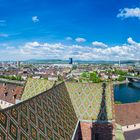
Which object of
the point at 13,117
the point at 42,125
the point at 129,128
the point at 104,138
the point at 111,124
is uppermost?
the point at 13,117

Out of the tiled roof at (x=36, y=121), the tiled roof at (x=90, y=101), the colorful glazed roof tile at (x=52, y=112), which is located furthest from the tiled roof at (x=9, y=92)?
the tiled roof at (x=36, y=121)

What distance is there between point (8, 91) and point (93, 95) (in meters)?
27.0

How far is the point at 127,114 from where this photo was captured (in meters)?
35.4

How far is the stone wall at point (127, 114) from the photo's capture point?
3447 centimetres

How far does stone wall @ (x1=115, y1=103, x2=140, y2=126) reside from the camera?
3447 cm

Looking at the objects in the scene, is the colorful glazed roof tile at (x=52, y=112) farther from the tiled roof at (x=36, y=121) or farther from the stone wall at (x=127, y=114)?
the stone wall at (x=127, y=114)

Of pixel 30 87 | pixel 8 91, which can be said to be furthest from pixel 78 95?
pixel 8 91

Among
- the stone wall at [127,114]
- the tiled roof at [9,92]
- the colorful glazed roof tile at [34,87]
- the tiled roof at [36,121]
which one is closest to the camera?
the tiled roof at [36,121]

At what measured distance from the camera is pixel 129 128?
34281 mm

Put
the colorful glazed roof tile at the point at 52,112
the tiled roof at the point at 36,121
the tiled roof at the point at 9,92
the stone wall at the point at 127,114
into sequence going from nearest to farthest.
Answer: the tiled roof at the point at 36,121, the colorful glazed roof tile at the point at 52,112, the stone wall at the point at 127,114, the tiled roof at the point at 9,92

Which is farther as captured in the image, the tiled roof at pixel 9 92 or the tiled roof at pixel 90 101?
the tiled roof at pixel 9 92

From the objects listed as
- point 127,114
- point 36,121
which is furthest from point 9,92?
point 36,121

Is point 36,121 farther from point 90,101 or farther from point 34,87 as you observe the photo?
point 34,87

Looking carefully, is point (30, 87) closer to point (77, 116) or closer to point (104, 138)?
point (77, 116)
